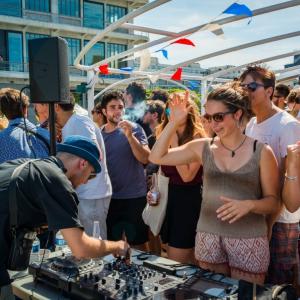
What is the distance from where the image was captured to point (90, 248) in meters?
1.84

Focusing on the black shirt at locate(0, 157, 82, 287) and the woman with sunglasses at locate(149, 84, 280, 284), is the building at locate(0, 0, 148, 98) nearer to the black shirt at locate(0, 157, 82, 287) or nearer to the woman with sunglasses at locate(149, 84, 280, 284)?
the woman with sunglasses at locate(149, 84, 280, 284)

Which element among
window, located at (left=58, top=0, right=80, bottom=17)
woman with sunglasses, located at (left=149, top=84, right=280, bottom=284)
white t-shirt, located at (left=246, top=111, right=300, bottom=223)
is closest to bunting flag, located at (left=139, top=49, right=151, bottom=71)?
white t-shirt, located at (left=246, top=111, right=300, bottom=223)

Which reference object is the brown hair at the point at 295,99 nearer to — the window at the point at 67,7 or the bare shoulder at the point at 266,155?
the bare shoulder at the point at 266,155

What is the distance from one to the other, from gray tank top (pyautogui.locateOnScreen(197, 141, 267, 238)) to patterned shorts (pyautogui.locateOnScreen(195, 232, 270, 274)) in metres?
0.03

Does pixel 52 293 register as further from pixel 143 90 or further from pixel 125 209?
pixel 143 90

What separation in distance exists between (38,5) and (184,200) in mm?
34059

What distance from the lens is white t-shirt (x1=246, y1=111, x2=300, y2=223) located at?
8.08ft

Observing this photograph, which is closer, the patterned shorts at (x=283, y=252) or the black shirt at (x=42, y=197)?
the black shirt at (x=42, y=197)

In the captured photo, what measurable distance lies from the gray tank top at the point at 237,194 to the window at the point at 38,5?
34.2 meters

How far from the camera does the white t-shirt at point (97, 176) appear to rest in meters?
3.44

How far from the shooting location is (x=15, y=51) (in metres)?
31.8

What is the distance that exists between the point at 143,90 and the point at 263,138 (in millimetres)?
2623

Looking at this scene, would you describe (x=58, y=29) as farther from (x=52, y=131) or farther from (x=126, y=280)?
(x=126, y=280)

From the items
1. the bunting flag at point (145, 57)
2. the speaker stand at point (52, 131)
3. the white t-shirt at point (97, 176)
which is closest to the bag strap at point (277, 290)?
the speaker stand at point (52, 131)
